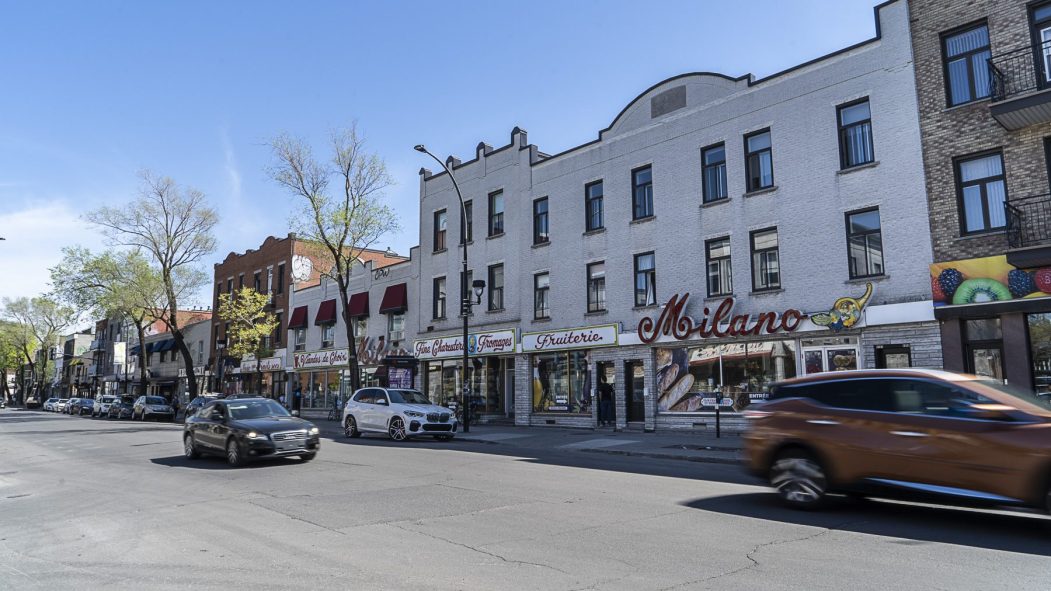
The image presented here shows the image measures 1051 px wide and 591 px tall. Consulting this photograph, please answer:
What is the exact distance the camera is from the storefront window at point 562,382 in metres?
25.6

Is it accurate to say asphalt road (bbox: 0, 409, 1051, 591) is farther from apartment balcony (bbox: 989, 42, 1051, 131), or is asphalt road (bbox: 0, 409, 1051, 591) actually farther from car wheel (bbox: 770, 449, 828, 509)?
apartment balcony (bbox: 989, 42, 1051, 131)

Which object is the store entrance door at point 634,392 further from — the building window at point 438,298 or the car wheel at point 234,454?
the car wheel at point 234,454

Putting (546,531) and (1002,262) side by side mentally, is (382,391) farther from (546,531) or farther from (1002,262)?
(1002,262)

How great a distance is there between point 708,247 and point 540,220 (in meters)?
8.04

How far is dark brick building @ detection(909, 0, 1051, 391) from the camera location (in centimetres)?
1592

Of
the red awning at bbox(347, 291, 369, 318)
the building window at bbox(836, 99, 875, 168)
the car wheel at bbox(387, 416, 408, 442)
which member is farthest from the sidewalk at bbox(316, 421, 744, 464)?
the red awning at bbox(347, 291, 369, 318)

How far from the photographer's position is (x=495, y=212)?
30.5 m

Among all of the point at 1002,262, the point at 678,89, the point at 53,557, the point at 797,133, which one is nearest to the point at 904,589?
the point at 53,557

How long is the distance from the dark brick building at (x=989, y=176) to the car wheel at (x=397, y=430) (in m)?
14.4

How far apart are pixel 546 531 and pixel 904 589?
11.5ft

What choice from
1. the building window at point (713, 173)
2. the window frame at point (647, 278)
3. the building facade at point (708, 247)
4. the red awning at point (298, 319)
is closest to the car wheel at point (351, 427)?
the building facade at point (708, 247)

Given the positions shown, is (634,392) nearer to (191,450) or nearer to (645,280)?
(645,280)

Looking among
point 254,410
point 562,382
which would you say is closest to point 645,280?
point 562,382

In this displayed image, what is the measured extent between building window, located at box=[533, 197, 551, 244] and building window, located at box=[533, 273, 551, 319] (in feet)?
4.81
